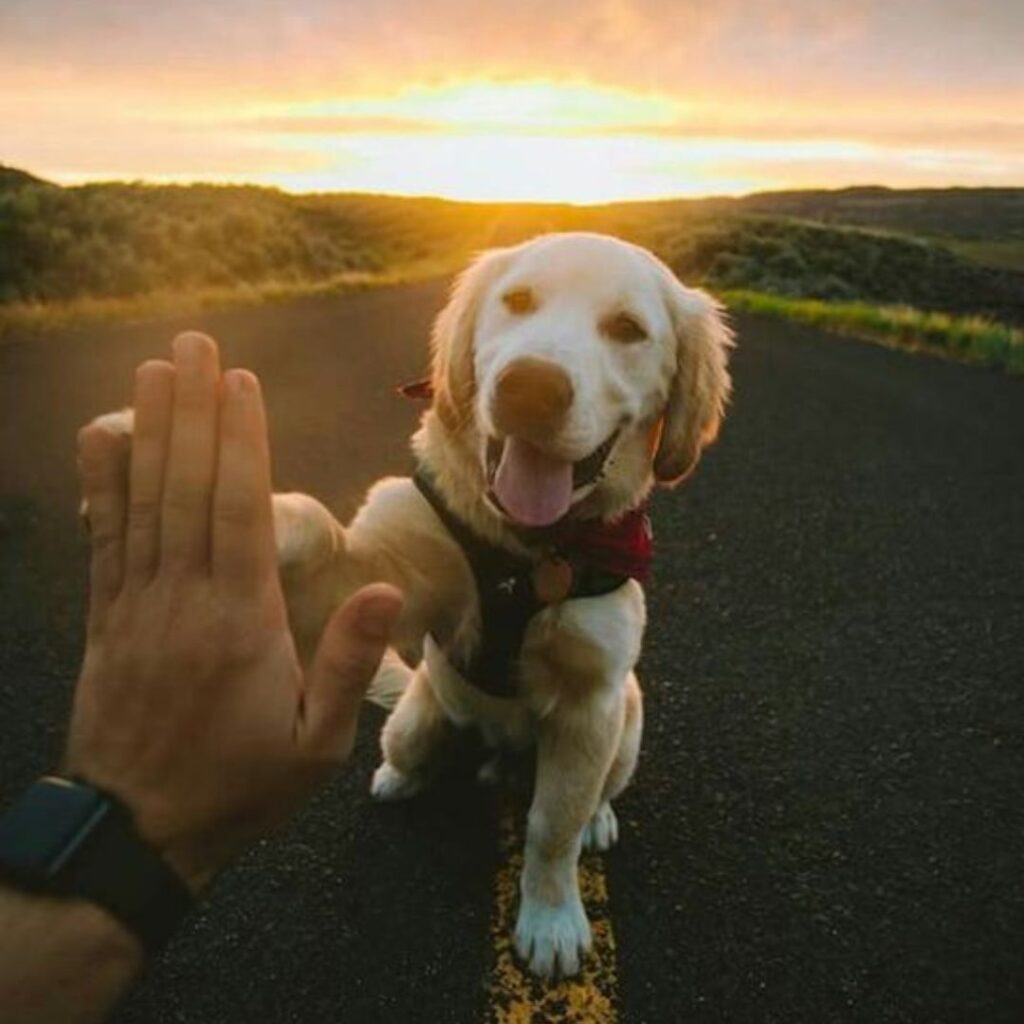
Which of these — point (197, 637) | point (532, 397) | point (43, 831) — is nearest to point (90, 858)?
point (43, 831)

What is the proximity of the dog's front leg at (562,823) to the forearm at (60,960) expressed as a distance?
175cm

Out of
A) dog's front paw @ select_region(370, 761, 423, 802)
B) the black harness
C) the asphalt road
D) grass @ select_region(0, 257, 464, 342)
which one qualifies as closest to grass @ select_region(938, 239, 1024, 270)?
grass @ select_region(0, 257, 464, 342)

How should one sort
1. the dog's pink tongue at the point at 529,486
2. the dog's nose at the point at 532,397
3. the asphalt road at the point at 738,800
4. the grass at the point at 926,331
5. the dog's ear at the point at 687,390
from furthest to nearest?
the grass at the point at 926,331, the dog's ear at the point at 687,390, the asphalt road at the point at 738,800, the dog's pink tongue at the point at 529,486, the dog's nose at the point at 532,397

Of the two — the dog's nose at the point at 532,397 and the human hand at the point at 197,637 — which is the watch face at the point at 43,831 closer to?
the human hand at the point at 197,637

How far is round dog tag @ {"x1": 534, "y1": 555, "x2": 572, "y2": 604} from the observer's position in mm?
2688

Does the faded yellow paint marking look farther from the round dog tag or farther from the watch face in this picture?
→ the watch face

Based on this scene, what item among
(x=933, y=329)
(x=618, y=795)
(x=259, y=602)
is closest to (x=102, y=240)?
(x=933, y=329)

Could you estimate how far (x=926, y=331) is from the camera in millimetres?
18406

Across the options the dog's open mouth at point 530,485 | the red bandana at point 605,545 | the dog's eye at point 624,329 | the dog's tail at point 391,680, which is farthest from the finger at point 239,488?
the dog's tail at point 391,680

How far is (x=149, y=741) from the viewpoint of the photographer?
1.21 meters

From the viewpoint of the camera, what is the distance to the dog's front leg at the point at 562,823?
2768mm

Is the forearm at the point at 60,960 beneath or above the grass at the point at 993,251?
above

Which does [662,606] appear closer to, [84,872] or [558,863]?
[558,863]

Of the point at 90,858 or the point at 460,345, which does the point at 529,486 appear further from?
the point at 90,858
